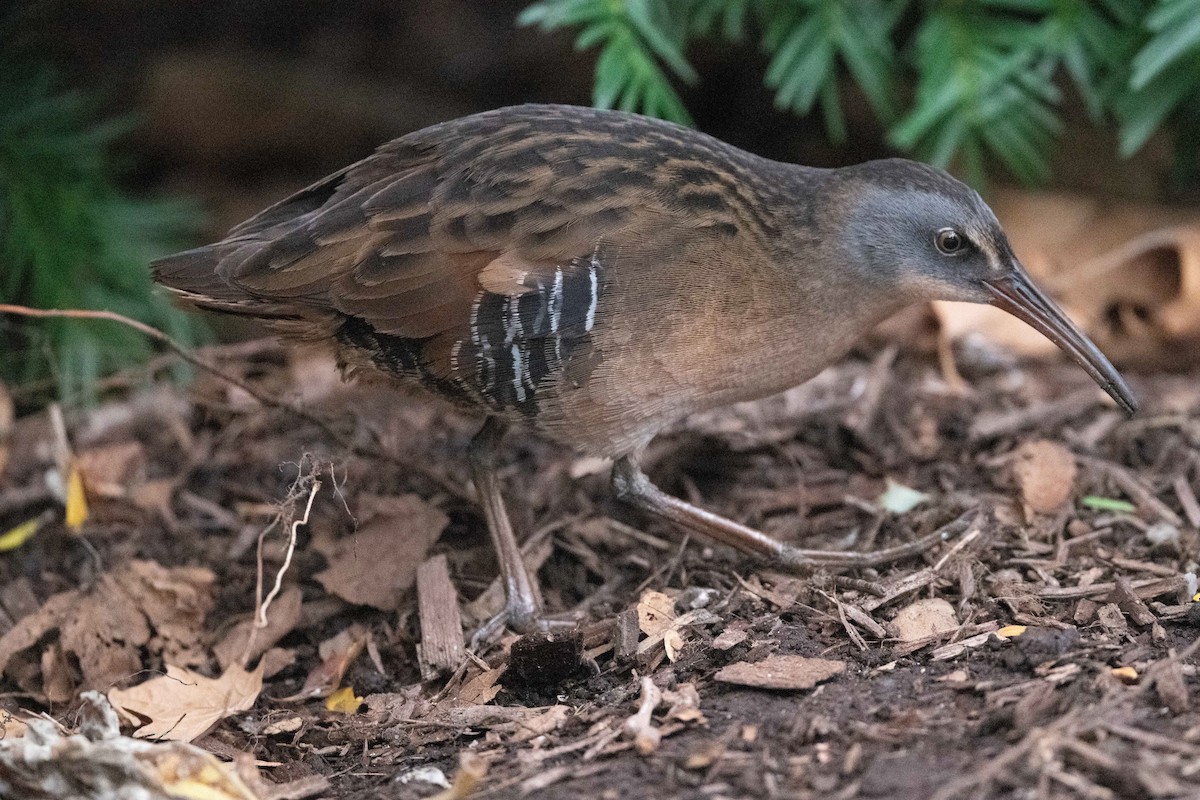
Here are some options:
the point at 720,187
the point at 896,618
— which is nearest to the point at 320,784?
the point at 896,618

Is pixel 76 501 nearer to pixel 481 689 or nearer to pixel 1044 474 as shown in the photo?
pixel 481 689

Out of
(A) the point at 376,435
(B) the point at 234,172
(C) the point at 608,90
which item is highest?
(C) the point at 608,90

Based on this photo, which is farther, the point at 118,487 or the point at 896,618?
the point at 118,487

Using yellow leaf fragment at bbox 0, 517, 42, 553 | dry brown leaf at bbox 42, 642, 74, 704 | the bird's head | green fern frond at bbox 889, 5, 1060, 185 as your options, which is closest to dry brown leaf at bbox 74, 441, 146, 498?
yellow leaf fragment at bbox 0, 517, 42, 553

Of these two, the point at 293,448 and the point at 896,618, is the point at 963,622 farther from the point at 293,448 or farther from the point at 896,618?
the point at 293,448

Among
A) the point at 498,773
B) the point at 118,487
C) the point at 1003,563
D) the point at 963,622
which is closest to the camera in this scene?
the point at 498,773

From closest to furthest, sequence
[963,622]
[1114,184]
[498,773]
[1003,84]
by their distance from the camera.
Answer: [498,773]
[963,622]
[1003,84]
[1114,184]
